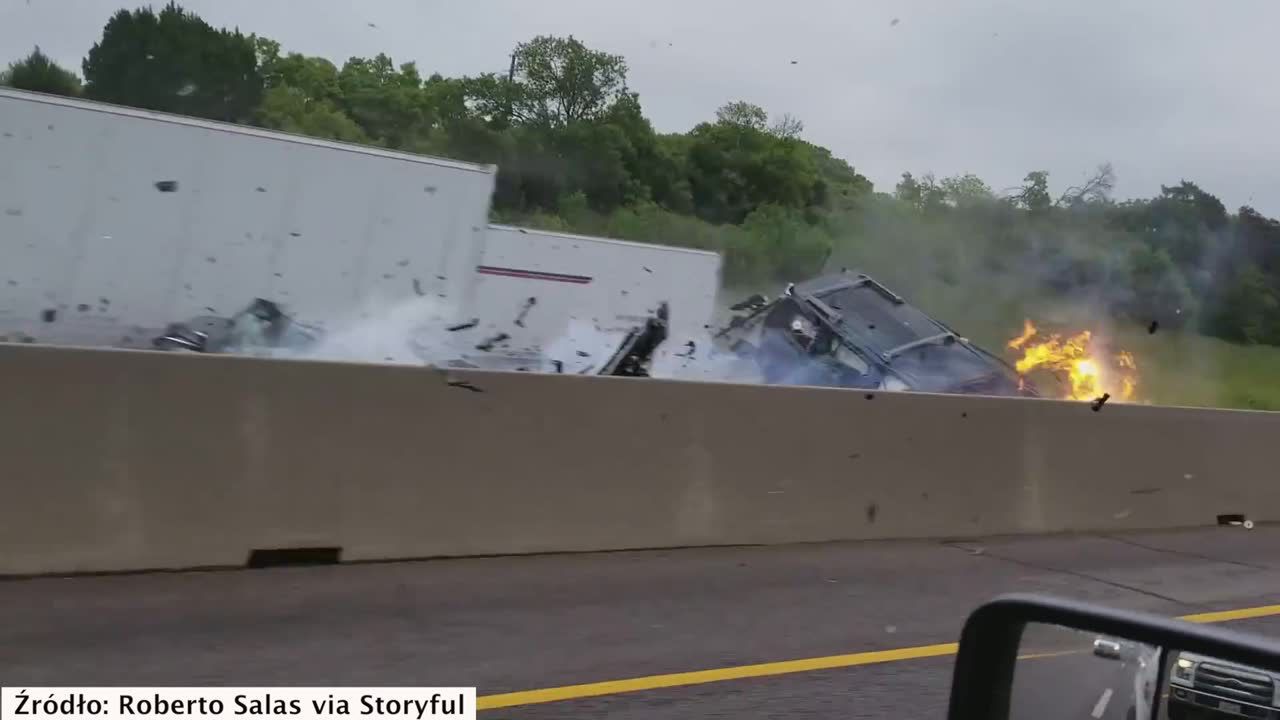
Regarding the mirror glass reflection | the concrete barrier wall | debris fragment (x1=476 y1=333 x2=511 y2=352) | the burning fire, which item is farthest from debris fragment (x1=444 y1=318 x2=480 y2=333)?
the mirror glass reflection

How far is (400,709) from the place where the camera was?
5.15 m

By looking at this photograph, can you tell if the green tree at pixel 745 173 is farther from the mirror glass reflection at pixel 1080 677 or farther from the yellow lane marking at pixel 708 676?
the mirror glass reflection at pixel 1080 677

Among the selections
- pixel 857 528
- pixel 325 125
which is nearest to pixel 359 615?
pixel 857 528

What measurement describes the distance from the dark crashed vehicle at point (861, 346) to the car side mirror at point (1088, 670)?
43.6ft

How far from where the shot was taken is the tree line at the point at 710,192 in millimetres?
19156

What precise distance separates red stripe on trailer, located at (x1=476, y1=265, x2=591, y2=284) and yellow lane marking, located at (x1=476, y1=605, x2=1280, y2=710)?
10.4m

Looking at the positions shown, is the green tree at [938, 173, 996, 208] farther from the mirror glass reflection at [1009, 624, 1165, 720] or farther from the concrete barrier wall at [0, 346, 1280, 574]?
the mirror glass reflection at [1009, 624, 1165, 720]

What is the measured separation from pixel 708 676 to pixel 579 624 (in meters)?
1.08

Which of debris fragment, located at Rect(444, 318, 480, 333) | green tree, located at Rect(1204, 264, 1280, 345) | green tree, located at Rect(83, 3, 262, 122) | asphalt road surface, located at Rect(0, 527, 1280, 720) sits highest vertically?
green tree, located at Rect(83, 3, 262, 122)

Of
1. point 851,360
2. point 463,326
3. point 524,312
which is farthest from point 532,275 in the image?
point 851,360

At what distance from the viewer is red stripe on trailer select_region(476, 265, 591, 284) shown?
16484mm

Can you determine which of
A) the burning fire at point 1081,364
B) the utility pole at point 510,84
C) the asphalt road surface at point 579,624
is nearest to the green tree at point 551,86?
the utility pole at point 510,84

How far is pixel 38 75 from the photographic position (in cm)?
2128

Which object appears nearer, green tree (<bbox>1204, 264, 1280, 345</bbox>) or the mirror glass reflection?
the mirror glass reflection
